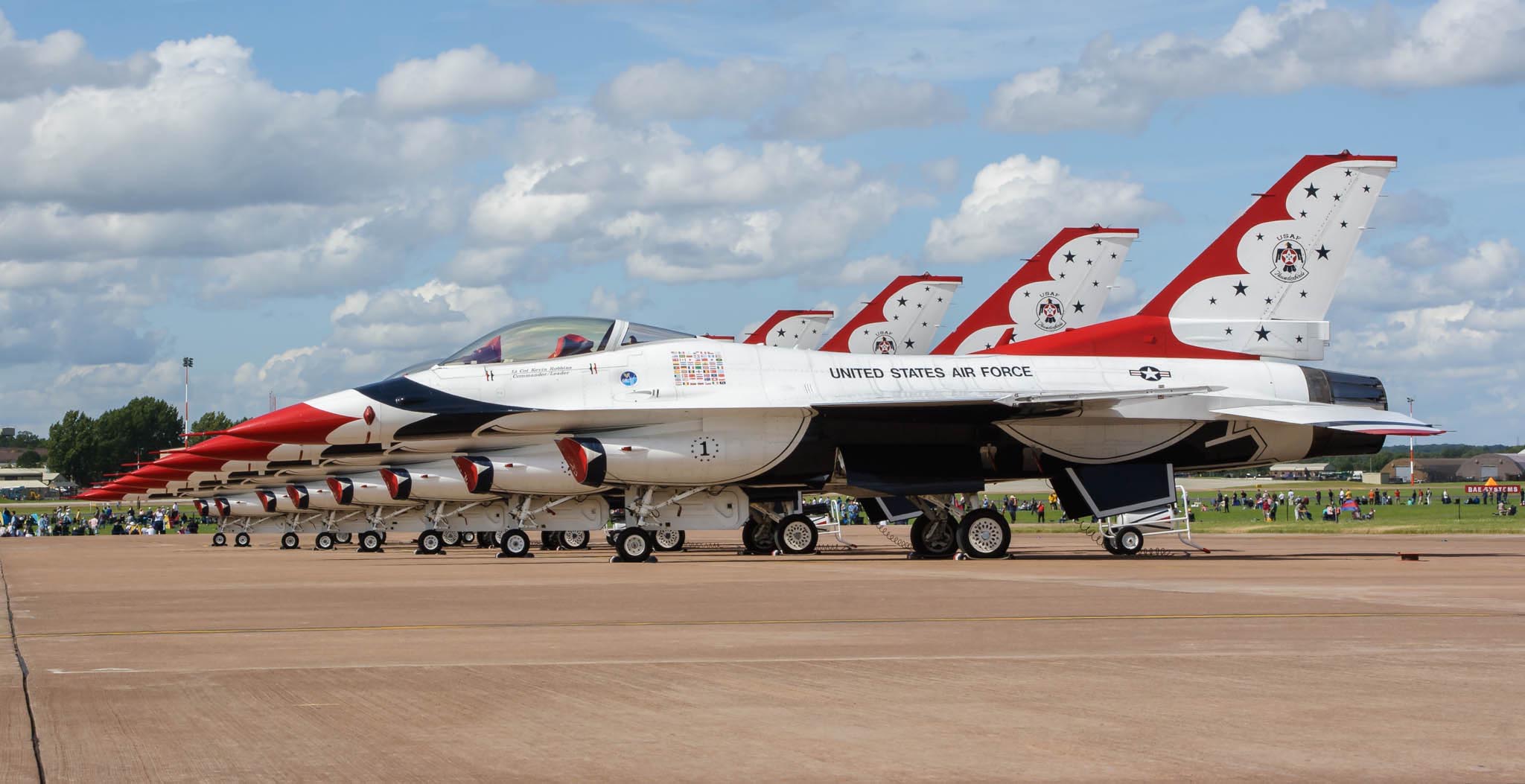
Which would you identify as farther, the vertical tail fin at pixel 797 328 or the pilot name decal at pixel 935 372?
the vertical tail fin at pixel 797 328

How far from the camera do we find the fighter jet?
2192 centimetres

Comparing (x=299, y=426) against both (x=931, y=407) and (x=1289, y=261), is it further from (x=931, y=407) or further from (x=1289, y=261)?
(x=1289, y=261)

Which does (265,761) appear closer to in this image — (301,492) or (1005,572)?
(1005,572)

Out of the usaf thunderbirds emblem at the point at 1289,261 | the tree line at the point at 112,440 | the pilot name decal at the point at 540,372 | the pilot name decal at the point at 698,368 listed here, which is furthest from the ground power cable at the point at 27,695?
the tree line at the point at 112,440

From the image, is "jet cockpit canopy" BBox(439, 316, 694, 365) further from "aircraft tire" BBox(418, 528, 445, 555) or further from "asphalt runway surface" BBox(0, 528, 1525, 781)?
"aircraft tire" BBox(418, 528, 445, 555)

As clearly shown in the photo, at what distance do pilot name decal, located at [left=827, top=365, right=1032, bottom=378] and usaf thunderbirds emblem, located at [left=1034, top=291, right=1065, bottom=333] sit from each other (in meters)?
8.54

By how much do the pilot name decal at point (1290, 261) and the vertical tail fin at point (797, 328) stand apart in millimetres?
16162

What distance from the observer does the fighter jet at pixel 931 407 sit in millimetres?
21922

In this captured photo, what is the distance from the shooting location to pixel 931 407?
73.1 ft

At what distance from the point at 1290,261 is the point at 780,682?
18.5m

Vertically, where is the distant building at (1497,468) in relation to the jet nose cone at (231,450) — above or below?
below

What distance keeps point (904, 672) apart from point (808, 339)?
30664 millimetres

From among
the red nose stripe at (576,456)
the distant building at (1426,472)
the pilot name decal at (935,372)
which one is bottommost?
the distant building at (1426,472)

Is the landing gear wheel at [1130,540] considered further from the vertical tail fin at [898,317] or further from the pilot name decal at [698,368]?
the vertical tail fin at [898,317]
